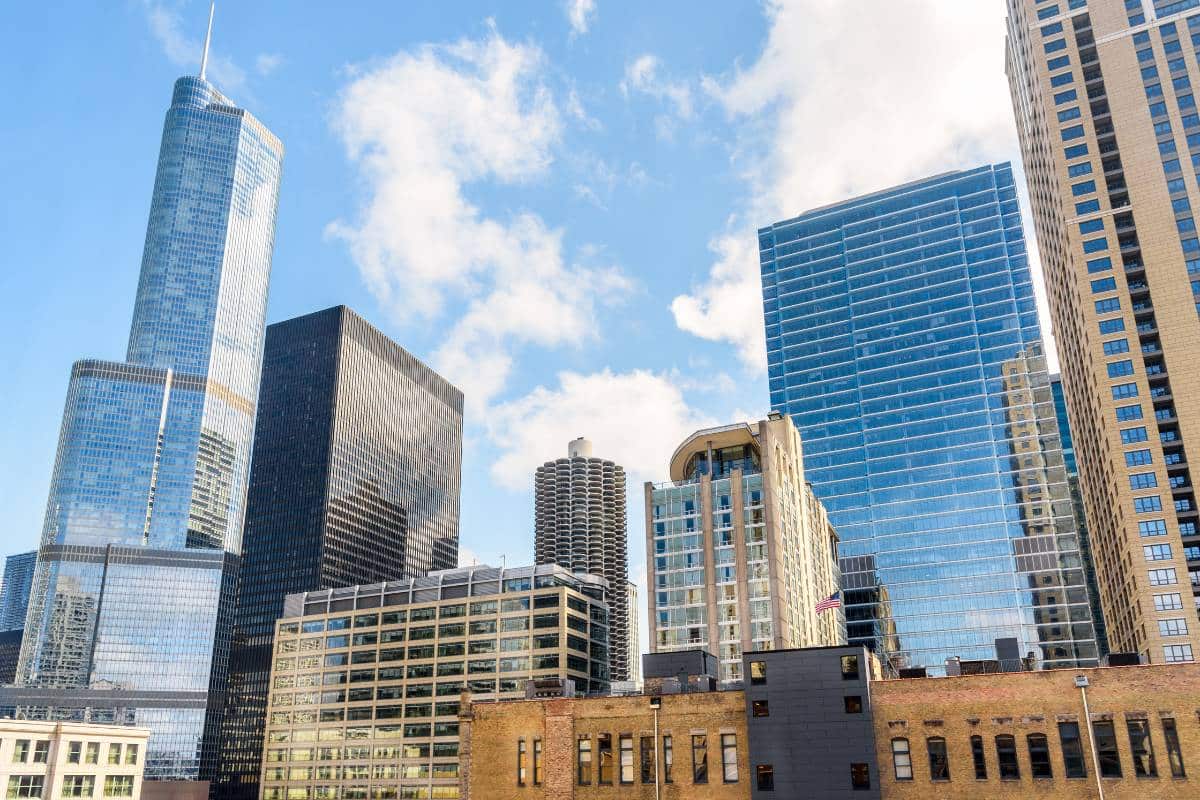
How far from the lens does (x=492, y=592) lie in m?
169

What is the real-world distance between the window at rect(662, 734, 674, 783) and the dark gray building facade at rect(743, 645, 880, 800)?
5575mm

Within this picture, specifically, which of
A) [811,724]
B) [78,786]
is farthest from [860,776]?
[78,786]

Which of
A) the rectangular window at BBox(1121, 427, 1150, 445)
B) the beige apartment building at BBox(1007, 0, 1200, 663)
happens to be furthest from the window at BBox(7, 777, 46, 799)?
the rectangular window at BBox(1121, 427, 1150, 445)

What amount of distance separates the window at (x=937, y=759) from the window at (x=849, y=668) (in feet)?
18.4

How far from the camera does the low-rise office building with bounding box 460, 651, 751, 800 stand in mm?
62562

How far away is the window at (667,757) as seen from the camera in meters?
63.2

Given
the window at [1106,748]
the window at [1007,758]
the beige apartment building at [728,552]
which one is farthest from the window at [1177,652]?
the window at [1007,758]

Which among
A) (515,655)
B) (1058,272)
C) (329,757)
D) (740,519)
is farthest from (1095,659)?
(329,757)

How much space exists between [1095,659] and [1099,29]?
116 meters

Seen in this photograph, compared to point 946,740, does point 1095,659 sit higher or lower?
higher

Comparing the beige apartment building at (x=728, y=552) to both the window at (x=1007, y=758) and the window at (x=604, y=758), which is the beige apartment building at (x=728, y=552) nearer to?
the window at (x=604, y=758)

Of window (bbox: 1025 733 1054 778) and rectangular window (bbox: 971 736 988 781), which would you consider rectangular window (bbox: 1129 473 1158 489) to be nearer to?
window (bbox: 1025 733 1054 778)

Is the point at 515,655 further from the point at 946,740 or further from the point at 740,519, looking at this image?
the point at 946,740

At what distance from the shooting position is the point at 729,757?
2450 inches
